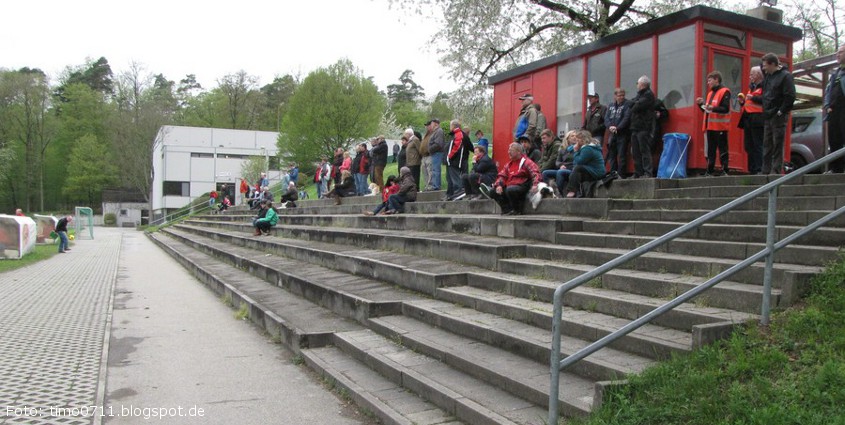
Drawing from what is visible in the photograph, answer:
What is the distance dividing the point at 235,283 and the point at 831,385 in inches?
405

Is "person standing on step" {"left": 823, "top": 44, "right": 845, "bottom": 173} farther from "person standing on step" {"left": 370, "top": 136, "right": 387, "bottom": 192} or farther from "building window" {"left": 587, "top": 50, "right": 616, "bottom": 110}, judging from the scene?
"person standing on step" {"left": 370, "top": 136, "right": 387, "bottom": 192}

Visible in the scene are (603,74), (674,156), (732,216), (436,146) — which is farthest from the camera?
(436,146)

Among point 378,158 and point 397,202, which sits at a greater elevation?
point 378,158

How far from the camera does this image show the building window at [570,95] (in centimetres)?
1161

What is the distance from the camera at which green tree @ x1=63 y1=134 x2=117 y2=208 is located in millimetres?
69312

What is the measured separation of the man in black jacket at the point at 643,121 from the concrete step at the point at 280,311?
5.39 metres

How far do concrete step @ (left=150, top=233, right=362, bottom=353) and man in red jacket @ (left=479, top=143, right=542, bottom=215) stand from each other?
3596 millimetres

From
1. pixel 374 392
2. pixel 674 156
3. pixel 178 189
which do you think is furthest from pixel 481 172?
pixel 178 189

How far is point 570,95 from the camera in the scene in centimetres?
1188

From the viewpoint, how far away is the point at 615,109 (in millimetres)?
9672

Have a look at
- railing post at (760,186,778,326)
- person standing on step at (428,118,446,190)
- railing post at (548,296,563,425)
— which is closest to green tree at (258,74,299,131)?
person standing on step at (428,118,446,190)

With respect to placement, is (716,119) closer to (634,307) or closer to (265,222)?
(634,307)

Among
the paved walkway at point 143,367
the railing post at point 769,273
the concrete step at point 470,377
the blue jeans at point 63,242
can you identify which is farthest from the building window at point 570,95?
the blue jeans at point 63,242

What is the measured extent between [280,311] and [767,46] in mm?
9031
